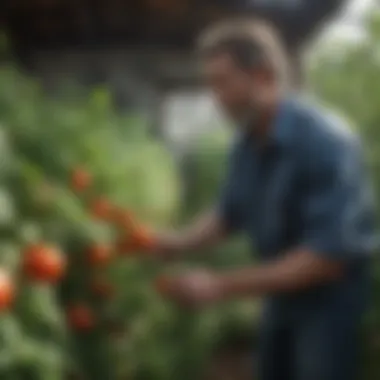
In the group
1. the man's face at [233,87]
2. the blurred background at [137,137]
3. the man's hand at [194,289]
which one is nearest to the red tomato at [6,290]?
the blurred background at [137,137]

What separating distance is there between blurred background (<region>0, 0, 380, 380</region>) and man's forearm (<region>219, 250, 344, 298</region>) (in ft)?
0.08

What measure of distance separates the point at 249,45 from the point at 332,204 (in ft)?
0.73

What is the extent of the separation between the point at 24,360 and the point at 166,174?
36 cm

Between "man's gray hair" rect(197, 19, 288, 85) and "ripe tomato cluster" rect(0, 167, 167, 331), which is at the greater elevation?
"man's gray hair" rect(197, 19, 288, 85)

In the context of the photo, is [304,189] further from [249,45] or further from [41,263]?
[41,263]

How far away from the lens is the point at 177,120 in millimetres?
1236

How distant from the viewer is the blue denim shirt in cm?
118

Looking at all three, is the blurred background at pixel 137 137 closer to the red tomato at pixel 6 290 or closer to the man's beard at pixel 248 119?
the man's beard at pixel 248 119

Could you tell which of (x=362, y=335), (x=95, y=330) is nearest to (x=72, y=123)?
(x=95, y=330)

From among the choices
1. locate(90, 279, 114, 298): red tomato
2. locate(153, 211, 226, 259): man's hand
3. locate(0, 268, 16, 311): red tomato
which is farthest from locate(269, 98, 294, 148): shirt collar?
locate(0, 268, 16, 311): red tomato

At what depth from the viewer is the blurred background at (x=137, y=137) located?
3.76 feet

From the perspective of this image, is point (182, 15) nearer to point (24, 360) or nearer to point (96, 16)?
point (96, 16)

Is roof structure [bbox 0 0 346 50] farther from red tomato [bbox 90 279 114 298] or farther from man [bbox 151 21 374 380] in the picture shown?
red tomato [bbox 90 279 114 298]

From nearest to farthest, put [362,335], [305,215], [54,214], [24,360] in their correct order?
1. [24,360]
2. [54,214]
3. [305,215]
4. [362,335]
